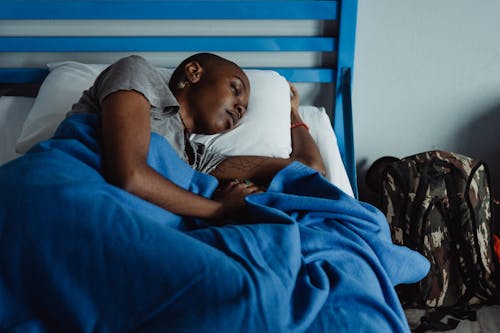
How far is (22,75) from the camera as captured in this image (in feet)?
6.93

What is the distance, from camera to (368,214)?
1.38 m

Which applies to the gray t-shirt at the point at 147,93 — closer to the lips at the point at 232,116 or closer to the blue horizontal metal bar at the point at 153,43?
the lips at the point at 232,116

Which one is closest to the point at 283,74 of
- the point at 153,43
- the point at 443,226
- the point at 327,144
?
the point at 327,144

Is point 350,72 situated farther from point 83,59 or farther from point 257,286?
point 257,286

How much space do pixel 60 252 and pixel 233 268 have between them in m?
0.33

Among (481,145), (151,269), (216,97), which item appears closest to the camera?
(151,269)

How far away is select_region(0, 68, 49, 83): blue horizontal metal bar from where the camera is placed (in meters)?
2.11

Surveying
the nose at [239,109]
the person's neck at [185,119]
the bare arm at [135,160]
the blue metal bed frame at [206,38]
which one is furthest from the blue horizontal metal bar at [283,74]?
the bare arm at [135,160]

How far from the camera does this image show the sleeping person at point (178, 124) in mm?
1284

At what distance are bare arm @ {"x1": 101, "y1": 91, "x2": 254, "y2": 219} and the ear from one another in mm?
216

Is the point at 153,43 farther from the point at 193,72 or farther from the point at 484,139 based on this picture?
the point at 484,139

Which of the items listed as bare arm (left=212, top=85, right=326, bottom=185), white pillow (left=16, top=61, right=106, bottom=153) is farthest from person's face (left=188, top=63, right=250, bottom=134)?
white pillow (left=16, top=61, right=106, bottom=153)

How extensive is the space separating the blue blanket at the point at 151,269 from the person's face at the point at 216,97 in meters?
0.37

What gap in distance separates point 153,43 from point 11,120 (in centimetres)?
56
